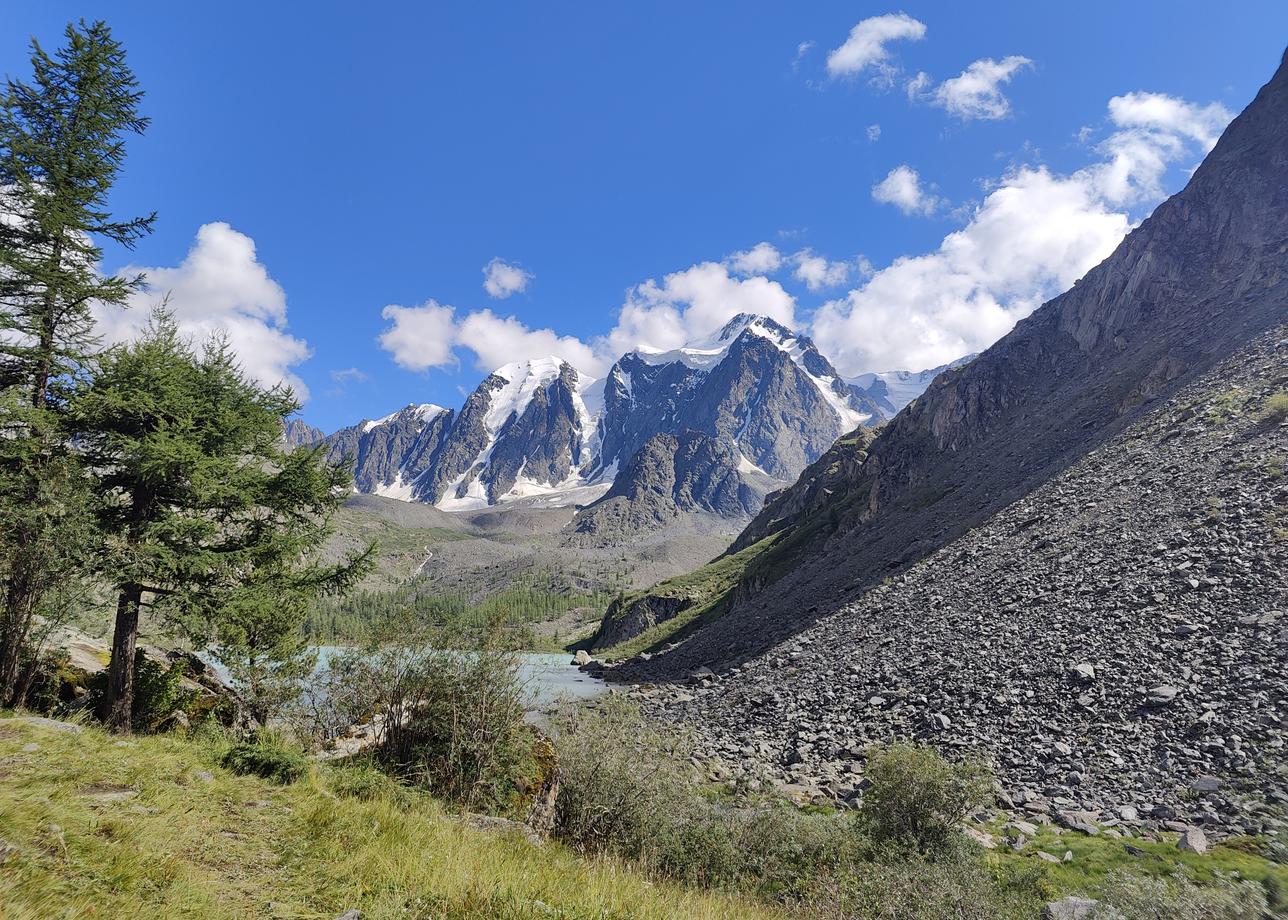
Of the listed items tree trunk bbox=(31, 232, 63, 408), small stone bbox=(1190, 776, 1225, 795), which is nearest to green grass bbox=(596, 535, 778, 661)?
small stone bbox=(1190, 776, 1225, 795)

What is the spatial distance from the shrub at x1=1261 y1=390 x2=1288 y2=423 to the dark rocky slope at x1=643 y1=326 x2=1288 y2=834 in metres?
0.16

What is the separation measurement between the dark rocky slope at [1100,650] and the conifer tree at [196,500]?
19.0m

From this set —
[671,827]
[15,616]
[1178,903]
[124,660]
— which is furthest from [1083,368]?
[15,616]

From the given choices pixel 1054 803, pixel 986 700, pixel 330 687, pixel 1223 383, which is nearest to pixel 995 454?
pixel 1223 383

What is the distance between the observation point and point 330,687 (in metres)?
14.6

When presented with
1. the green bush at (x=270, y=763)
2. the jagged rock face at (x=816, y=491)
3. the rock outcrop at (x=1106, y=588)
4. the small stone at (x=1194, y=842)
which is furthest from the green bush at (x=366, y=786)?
the jagged rock face at (x=816, y=491)

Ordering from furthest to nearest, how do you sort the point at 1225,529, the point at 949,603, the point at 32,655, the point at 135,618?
the point at 949,603 → the point at 1225,529 → the point at 135,618 → the point at 32,655

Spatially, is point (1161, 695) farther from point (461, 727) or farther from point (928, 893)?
point (461, 727)

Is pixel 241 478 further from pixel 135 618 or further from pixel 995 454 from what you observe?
pixel 995 454

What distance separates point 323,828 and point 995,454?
6679 centimetres

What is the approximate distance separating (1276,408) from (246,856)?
48704mm

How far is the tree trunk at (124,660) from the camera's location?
1465 centimetres

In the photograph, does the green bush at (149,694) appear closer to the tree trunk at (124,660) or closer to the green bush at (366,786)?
the tree trunk at (124,660)

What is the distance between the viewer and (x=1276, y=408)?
32594 millimetres
